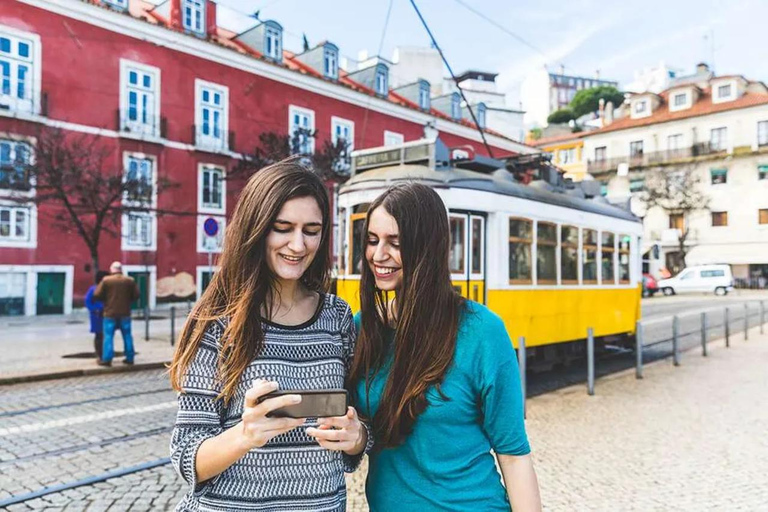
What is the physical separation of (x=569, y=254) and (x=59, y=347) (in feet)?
34.8

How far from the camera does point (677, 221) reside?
4538cm

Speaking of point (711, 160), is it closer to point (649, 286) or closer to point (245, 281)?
point (649, 286)

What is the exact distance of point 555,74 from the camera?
10050cm

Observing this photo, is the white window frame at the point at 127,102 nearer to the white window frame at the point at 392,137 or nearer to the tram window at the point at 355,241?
the white window frame at the point at 392,137

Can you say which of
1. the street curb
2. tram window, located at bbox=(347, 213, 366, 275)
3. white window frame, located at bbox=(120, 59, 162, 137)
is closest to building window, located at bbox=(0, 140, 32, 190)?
white window frame, located at bbox=(120, 59, 162, 137)

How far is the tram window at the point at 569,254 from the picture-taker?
9234 mm

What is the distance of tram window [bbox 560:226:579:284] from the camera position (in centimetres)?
923

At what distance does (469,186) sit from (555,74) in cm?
10111

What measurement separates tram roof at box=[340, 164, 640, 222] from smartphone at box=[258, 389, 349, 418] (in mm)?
6118

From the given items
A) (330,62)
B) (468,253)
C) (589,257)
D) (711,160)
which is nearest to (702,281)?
(711,160)

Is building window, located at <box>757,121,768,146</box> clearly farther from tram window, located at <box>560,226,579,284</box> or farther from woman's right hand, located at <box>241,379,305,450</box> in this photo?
woman's right hand, located at <box>241,379,305,450</box>

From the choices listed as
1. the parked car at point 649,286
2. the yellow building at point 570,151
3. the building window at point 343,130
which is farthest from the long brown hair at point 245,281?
the yellow building at point 570,151

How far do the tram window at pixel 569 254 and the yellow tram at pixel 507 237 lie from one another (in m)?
0.02

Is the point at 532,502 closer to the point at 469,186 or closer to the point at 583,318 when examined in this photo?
the point at 469,186
